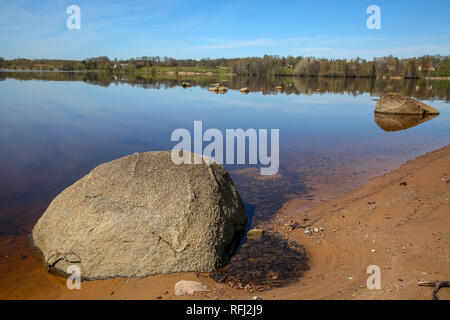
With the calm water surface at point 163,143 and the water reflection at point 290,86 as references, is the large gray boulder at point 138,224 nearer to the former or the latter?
the calm water surface at point 163,143

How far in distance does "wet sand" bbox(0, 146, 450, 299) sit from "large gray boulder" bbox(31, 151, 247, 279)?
285 mm

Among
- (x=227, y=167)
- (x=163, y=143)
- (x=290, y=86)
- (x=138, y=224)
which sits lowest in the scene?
(x=227, y=167)

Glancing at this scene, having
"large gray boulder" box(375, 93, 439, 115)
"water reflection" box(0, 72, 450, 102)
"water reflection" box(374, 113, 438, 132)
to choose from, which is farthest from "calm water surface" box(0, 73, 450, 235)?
"water reflection" box(0, 72, 450, 102)

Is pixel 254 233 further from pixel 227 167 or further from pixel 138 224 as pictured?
pixel 227 167

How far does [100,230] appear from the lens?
18.0 ft

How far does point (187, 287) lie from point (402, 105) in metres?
29.8

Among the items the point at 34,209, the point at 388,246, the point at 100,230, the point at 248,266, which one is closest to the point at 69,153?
the point at 34,209

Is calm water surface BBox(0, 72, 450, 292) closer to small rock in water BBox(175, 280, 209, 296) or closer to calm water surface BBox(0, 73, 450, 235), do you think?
calm water surface BBox(0, 73, 450, 235)

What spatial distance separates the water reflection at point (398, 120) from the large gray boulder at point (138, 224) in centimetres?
2076

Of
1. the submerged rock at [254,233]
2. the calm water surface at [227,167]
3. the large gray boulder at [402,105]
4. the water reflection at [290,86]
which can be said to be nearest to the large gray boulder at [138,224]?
the calm water surface at [227,167]

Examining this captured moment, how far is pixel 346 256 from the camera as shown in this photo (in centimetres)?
591

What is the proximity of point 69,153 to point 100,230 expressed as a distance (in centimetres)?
1049

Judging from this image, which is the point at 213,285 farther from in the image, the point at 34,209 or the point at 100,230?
the point at 34,209

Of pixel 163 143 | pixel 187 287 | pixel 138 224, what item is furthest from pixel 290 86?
pixel 187 287
